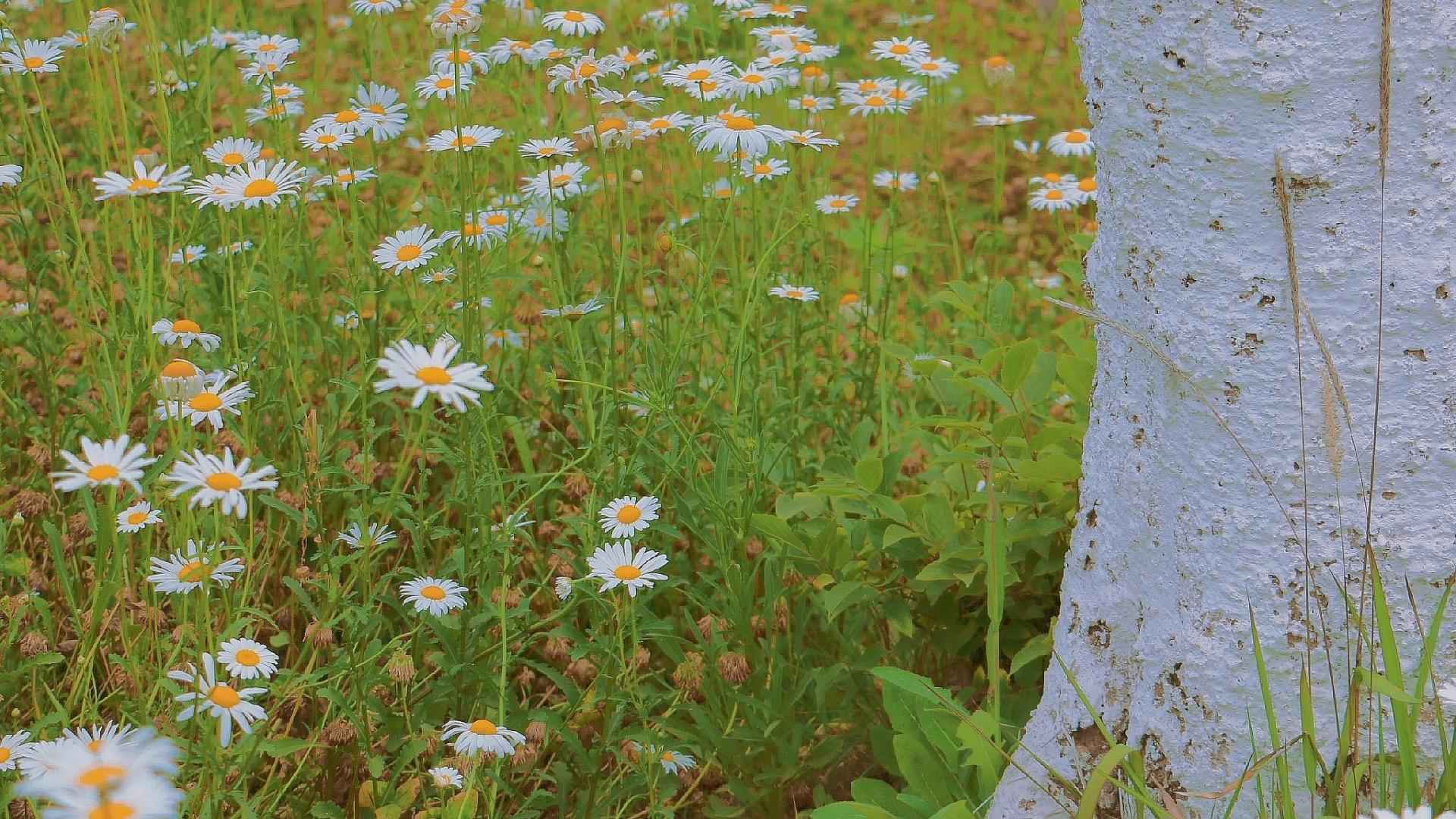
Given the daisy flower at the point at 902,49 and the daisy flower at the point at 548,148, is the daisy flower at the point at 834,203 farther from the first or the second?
the daisy flower at the point at 548,148

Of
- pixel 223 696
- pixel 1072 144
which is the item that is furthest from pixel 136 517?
pixel 1072 144

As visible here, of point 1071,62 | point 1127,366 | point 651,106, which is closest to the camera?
point 1127,366

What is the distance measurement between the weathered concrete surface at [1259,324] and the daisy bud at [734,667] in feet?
1.82

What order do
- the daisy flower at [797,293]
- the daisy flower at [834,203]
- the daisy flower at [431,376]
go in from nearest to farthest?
the daisy flower at [431,376]
the daisy flower at [797,293]
the daisy flower at [834,203]

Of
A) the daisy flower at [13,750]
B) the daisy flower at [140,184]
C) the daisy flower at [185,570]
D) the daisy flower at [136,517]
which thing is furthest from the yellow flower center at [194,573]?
the daisy flower at [140,184]

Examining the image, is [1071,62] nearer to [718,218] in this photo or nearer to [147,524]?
[718,218]

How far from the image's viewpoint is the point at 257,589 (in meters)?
2.25

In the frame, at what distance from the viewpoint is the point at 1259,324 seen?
1386mm

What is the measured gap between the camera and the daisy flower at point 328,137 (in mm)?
2176

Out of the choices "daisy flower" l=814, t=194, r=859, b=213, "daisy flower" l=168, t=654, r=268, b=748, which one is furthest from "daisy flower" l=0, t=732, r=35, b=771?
"daisy flower" l=814, t=194, r=859, b=213

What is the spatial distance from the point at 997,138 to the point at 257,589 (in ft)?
5.93

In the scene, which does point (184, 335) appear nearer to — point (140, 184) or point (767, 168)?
point (140, 184)

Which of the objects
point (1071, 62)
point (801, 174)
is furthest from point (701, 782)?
point (1071, 62)

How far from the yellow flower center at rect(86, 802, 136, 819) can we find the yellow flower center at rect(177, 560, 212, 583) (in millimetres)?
529
